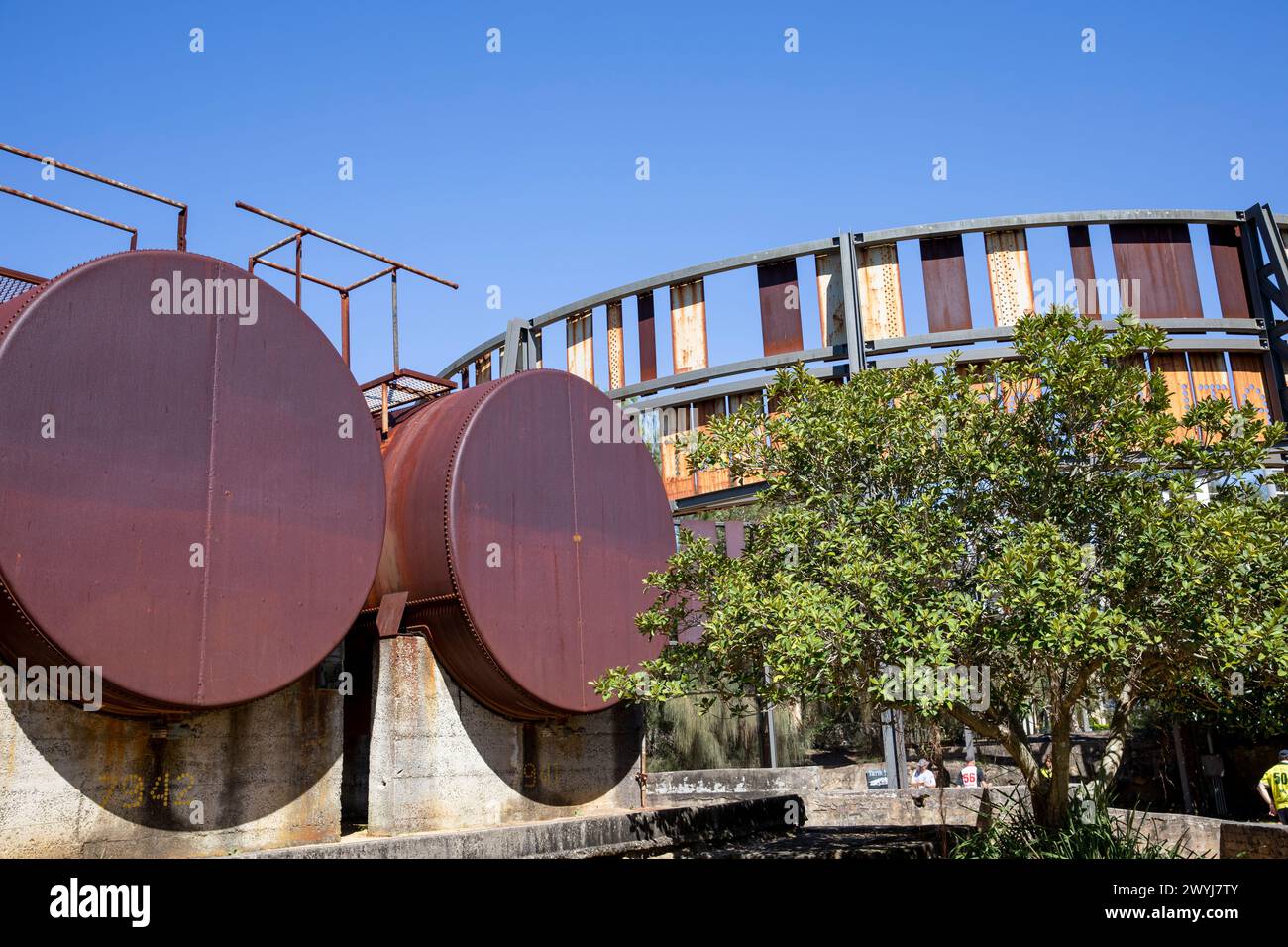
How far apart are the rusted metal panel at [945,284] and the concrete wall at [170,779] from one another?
1544 centimetres

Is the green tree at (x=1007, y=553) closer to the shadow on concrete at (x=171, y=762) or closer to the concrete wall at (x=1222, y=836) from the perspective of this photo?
Answer: the concrete wall at (x=1222, y=836)

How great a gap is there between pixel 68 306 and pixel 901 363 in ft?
53.2

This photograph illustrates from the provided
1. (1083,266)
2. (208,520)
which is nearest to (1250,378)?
(1083,266)

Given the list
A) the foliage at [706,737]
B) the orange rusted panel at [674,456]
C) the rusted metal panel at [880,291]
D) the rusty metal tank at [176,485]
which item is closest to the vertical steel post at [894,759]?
the orange rusted panel at [674,456]

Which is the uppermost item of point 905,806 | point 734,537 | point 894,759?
point 734,537

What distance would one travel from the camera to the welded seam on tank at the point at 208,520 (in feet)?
33.8

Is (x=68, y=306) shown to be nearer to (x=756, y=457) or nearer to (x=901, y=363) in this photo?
(x=756, y=457)

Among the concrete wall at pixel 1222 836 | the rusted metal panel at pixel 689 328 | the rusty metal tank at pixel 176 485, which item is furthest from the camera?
the rusted metal panel at pixel 689 328

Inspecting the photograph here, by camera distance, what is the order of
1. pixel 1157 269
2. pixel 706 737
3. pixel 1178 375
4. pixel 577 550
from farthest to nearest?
pixel 706 737 → pixel 1157 269 → pixel 1178 375 → pixel 577 550

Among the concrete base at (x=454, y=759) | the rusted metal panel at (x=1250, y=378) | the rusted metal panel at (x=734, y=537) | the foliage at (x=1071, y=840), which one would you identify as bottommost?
the foliage at (x=1071, y=840)

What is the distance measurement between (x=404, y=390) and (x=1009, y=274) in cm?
1323

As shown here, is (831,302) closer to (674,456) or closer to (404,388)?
(674,456)

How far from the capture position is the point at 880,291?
22.9 metres
